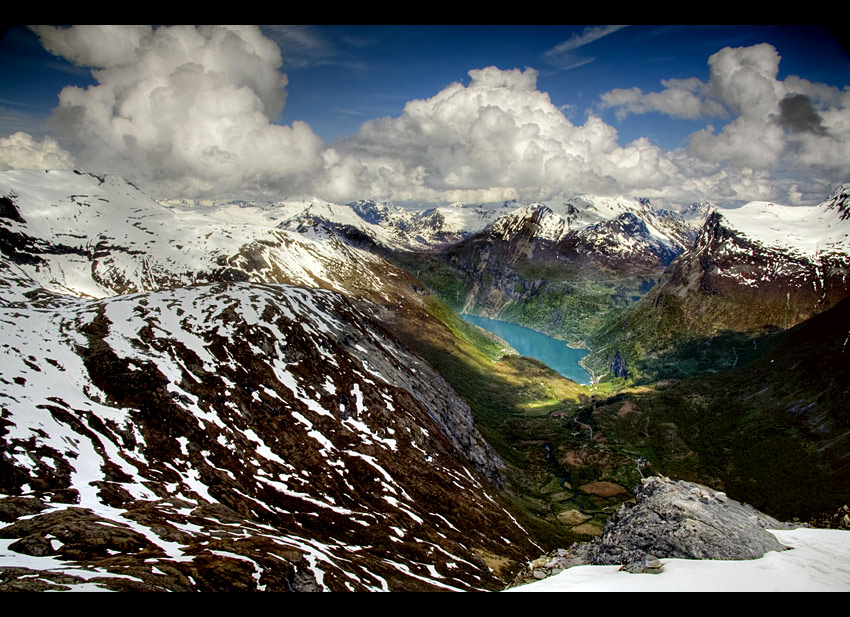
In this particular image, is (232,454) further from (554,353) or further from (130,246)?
(554,353)

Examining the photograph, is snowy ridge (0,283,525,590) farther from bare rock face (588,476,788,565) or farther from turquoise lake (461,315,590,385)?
turquoise lake (461,315,590,385)

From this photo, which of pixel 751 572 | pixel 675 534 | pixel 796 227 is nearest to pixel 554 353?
pixel 796 227

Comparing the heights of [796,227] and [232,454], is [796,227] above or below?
above

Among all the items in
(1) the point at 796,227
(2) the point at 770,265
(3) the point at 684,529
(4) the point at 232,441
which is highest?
(1) the point at 796,227

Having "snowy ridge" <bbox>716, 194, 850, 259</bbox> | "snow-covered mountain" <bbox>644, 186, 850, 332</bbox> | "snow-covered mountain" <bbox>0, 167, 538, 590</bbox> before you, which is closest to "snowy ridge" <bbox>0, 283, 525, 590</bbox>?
"snow-covered mountain" <bbox>0, 167, 538, 590</bbox>

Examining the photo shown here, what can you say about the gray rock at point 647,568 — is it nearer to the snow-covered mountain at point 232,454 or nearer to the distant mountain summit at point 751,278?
the snow-covered mountain at point 232,454

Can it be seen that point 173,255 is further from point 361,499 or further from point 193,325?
point 361,499
